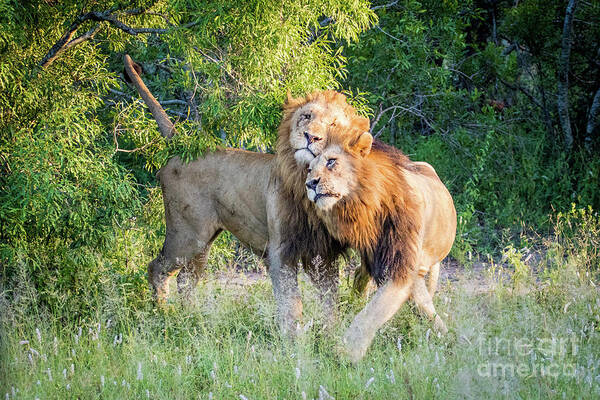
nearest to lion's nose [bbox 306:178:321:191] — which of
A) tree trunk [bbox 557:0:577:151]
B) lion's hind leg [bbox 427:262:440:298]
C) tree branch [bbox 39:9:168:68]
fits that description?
lion's hind leg [bbox 427:262:440:298]

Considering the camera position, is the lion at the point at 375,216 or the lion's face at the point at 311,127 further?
the lion's face at the point at 311,127

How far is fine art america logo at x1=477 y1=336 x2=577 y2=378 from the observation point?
12.0ft

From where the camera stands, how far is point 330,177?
406 centimetres

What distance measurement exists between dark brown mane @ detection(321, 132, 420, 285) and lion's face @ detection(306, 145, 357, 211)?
6cm

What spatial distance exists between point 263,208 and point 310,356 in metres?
1.22

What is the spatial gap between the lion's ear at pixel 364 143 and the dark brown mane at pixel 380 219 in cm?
5

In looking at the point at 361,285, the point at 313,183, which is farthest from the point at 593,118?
the point at 313,183

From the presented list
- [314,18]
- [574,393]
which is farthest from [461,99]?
[574,393]

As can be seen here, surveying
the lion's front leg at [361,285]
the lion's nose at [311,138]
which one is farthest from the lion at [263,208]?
the lion's front leg at [361,285]

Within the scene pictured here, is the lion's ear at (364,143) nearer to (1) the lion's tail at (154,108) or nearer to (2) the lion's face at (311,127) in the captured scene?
(2) the lion's face at (311,127)

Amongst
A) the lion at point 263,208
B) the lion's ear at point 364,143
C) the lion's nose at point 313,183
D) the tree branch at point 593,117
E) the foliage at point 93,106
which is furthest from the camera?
the tree branch at point 593,117

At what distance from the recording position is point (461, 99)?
28.8ft

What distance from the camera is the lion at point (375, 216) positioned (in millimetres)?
4109

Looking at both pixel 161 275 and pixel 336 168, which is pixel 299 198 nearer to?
pixel 336 168
